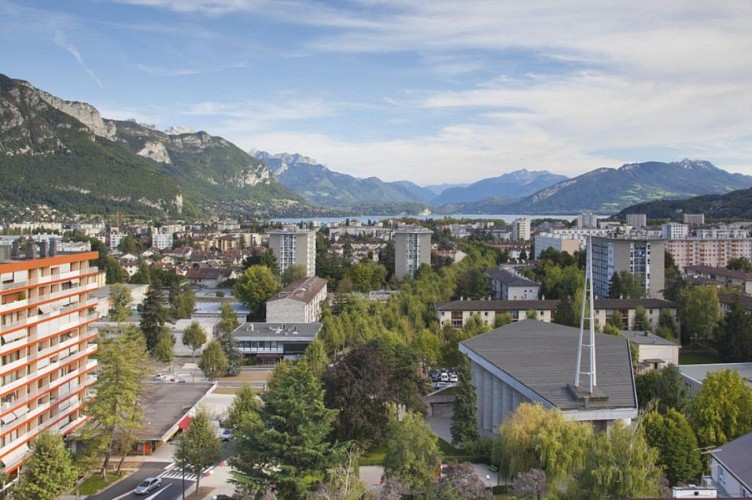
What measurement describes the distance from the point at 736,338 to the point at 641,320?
699 centimetres

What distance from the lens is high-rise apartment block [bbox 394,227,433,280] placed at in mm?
58000

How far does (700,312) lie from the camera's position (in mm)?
34812

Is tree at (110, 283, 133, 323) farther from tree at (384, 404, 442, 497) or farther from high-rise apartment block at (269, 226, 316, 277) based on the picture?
tree at (384, 404, 442, 497)

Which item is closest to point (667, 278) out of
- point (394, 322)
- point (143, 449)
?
point (394, 322)

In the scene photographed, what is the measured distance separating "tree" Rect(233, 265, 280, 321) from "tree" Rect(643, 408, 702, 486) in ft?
92.0

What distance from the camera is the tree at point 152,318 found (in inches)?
1335

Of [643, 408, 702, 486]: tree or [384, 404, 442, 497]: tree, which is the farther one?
[643, 408, 702, 486]: tree

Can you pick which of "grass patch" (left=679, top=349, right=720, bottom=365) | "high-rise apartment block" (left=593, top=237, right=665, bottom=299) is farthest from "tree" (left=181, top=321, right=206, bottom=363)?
"high-rise apartment block" (left=593, top=237, right=665, bottom=299)

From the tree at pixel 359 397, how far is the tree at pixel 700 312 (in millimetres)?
21830

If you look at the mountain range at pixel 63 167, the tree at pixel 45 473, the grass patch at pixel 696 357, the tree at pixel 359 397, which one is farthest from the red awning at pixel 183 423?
the mountain range at pixel 63 167

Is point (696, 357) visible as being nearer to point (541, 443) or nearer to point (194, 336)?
point (541, 443)

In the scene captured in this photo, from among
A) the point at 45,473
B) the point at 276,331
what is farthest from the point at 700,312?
the point at 45,473

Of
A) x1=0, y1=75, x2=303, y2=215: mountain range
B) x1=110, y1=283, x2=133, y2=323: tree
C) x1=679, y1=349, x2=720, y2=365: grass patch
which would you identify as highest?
x1=0, y1=75, x2=303, y2=215: mountain range

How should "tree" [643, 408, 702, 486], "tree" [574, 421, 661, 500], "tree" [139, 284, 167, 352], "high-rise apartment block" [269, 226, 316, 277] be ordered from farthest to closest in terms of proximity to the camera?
1. "high-rise apartment block" [269, 226, 316, 277]
2. "tree" [139, 284, 167, 352]
3. "tree" [643, 408, 702, 486]
4. "tree" [574, 421, 661, 500]
